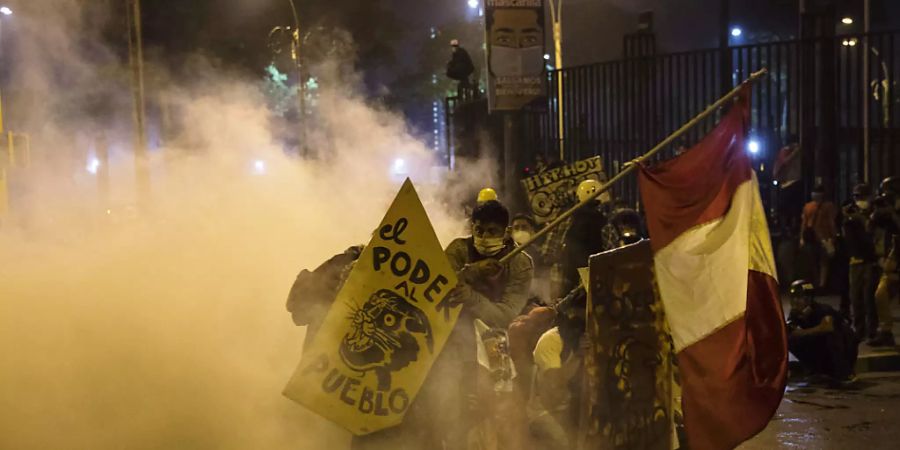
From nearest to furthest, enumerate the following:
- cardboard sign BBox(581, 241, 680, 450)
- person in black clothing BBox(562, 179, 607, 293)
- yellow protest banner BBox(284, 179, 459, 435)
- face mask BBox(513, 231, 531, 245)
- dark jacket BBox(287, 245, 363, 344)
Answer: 1. yellow protest banner BBox(284, 179, 459, 435)
2. cardboard sign BBox(581, 241, 680, 450)
3. dark jacket BBox(287, 245, 363, 344)
4. person in black clothing BBox(562, 179, 607, 293)
5. face mask BBox(513, 231, 531, 245)

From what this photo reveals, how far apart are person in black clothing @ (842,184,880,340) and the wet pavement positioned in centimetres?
128

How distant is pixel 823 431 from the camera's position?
735 centimetres

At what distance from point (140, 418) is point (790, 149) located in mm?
9459

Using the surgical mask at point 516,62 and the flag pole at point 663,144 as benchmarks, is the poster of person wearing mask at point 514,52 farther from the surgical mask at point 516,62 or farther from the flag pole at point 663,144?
the flag pole at point 663,144

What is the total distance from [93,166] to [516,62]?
70.4 ft

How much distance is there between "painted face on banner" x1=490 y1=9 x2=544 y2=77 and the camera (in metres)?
10.1

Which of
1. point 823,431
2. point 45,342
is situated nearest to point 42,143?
point 45,342

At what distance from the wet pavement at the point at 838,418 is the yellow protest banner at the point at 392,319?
2896 mm

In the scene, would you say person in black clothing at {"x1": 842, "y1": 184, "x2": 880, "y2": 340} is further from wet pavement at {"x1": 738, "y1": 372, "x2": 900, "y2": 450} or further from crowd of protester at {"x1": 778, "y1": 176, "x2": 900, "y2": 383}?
wet pavement at {"x1": 738, "y1": 372, "x2": 900, "y2": 450}

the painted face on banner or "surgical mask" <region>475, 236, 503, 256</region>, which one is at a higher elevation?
the painted face on banner

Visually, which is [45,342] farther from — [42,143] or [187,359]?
[42,143]

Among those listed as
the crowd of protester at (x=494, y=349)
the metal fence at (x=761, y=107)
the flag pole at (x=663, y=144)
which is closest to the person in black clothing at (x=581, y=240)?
the crowd of protester at (x=494, y=349)

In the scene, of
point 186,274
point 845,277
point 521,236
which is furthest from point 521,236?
point 845,277

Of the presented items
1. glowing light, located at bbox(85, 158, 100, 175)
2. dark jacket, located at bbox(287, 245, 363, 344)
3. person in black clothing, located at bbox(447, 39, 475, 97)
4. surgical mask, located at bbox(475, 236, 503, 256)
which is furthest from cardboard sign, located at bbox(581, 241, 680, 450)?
A: glowing light, located at bbox(85, 158, 100, 175)
